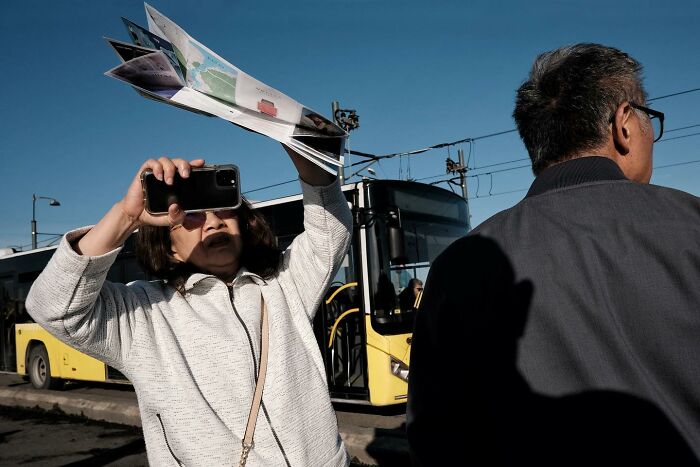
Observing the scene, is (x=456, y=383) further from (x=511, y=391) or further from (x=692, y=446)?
(x=692, y=446)

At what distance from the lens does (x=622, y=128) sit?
1394 mm

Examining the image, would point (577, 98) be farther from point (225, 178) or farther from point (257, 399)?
point (257, 399)

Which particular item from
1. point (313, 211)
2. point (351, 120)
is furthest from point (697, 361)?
point (351, 120)

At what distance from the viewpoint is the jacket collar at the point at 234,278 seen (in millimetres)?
1897

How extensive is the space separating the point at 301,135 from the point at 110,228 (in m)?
0.62

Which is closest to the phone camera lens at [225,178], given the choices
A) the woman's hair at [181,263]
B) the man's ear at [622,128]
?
the woman's hair at [181,263]

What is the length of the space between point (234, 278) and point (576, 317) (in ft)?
4.07

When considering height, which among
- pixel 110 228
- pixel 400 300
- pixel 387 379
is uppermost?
pixel 110 228

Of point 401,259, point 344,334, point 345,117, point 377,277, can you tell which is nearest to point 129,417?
point 344,334

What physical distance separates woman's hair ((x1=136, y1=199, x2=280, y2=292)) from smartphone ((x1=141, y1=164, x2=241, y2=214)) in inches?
14.7

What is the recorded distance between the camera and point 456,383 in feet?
4.17

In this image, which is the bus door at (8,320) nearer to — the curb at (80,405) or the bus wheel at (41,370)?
the bus wheel at (41,370)

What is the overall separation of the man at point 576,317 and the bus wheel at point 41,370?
12.6 meters

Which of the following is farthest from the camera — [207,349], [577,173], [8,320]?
[8,320]
